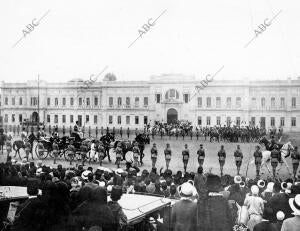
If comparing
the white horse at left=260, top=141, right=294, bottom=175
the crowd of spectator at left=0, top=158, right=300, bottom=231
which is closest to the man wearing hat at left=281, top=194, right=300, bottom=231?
the crowd of spectator at left=0, top=158, right=300, bottom=231

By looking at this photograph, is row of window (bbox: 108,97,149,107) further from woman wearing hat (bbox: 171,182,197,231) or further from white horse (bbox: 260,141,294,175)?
woman wearing hat (bbox: 171,182,197,231)

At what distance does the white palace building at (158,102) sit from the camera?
51.8 m

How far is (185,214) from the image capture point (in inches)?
215

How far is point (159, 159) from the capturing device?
21625mm

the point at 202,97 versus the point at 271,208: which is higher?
the point at 202,97

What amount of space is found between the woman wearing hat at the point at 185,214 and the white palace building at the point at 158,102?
44246 millimetres

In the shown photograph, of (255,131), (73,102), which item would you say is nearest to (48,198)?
(255,131)

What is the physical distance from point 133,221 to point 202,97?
50.2m

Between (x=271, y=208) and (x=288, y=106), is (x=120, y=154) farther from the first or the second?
(x=288, y=106)

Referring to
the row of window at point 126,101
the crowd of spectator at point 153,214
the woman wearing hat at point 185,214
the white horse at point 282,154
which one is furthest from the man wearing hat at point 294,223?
the row of window at point 126,101

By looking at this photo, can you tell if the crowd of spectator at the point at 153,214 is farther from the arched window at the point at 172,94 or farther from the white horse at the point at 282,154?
the arched window at the point at 172,94

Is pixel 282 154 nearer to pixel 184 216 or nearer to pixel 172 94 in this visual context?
pixel 184 216

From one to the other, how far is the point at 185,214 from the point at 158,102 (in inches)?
2026

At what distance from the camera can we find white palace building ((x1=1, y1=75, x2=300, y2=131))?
51812 mm
